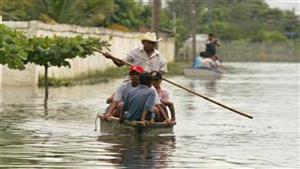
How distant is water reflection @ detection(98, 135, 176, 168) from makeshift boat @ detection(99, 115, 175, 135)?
101 millimetres

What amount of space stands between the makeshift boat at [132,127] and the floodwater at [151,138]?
11 centimetres

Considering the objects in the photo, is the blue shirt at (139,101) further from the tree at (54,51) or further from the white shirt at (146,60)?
the tree at (54,51)

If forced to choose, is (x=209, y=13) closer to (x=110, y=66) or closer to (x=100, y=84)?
(x=110, y=66)

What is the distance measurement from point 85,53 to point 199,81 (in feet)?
52.3

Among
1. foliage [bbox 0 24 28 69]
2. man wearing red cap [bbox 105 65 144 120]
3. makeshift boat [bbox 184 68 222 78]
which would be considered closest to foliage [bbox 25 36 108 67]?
man wearing red cap [bbox 105 65 144 120]

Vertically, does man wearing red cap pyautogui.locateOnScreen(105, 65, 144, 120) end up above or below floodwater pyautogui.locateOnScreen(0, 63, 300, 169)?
above

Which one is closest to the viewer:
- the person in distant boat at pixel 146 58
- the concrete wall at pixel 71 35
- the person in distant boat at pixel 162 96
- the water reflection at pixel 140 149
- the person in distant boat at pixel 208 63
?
the water reflection at pixel 140 149

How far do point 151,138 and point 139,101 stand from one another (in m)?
0.62

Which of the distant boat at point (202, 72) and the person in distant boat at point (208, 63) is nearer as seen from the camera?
the distant boat at point (202, 72)

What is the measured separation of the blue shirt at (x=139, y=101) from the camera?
17.0 m

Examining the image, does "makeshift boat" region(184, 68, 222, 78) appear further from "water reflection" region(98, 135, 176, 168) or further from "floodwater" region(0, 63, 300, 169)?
"water reflection" region(98, 135, 176, 168)

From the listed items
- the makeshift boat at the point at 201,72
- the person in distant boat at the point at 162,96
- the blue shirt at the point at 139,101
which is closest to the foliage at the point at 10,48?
the blue shirt at the point at 139,101

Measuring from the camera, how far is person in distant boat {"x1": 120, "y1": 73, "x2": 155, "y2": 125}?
17.0 meters

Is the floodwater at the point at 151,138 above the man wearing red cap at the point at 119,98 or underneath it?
underneath
